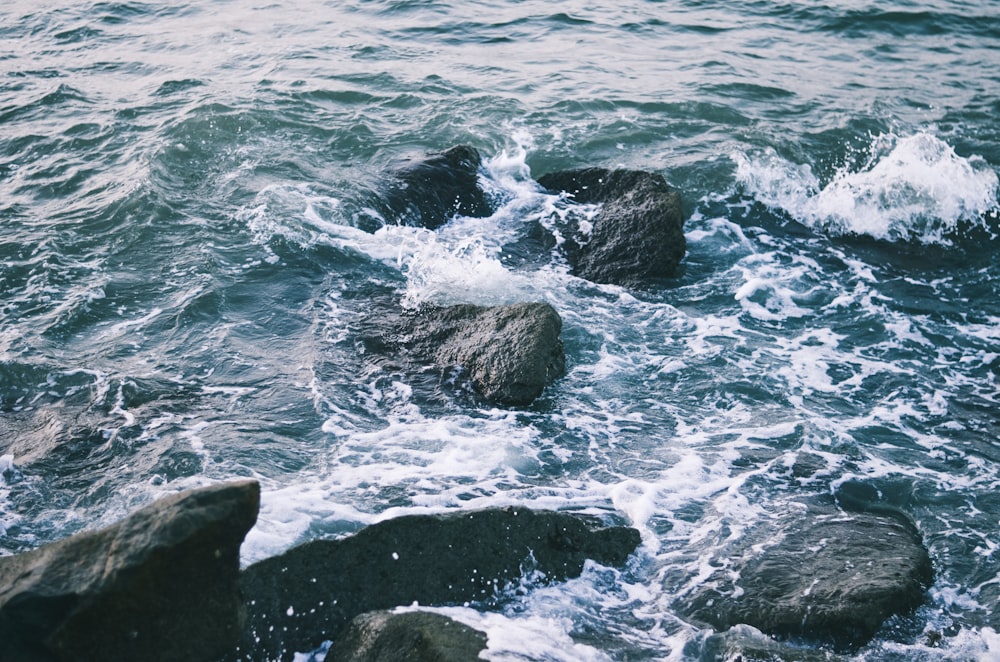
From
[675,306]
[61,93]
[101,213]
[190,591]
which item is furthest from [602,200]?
[61,93]

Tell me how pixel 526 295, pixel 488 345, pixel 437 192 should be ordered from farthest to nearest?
pixel 437 192 → pixel 526 295 → pixel 488 345

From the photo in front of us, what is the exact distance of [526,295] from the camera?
7746mm

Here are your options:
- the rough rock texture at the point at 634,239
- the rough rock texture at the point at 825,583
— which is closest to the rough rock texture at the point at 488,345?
the rough rock texture at the point at 634,239

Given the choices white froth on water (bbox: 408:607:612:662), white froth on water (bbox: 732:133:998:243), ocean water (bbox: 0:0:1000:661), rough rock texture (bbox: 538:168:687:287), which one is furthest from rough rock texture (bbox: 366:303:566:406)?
white froth on water (bbox: 732:133:998:243)

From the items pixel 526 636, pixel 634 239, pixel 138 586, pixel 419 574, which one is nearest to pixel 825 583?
pixel 526 636

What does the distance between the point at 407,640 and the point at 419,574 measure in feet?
2.01

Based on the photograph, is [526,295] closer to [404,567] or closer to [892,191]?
[404,567]

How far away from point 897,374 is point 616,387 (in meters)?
2.23

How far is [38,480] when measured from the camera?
5.36 m

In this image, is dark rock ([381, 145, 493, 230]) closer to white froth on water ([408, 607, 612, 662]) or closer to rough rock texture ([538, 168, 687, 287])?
rough rock texture ([538, 168, 687, 287])

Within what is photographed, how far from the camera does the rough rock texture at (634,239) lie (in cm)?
813

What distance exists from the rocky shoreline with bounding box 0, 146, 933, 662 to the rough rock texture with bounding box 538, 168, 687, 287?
170cm

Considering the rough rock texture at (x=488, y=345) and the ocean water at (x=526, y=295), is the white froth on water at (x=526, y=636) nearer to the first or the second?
the ocean water at (x=526, y=295)

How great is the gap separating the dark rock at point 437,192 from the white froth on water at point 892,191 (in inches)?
120
